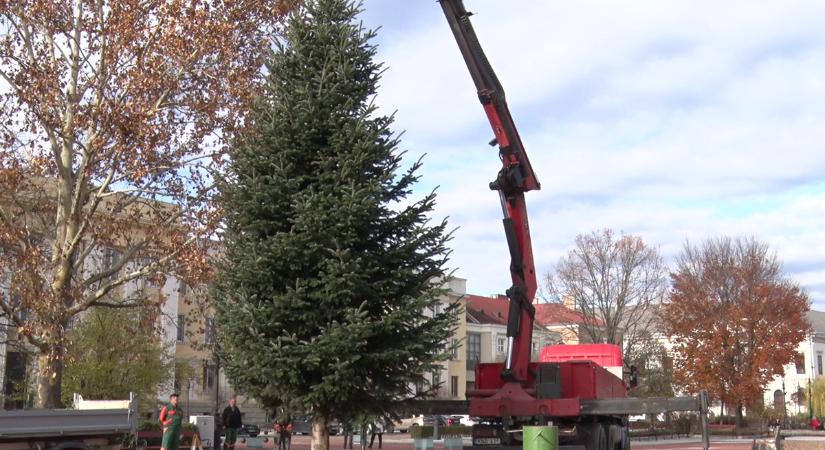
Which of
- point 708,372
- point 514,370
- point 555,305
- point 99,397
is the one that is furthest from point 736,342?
point 514,370

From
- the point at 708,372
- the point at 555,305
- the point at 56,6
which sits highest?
the point at 56,6

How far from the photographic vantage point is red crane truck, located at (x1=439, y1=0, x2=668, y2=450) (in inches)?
648

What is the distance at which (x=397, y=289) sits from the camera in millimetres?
14922

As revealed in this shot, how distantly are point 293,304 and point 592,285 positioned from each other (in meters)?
43.4

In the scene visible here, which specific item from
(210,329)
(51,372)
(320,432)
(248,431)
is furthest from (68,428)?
(248,431)

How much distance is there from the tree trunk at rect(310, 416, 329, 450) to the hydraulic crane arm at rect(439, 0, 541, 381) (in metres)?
3.70

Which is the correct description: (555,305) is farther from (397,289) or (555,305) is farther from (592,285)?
(397,289)

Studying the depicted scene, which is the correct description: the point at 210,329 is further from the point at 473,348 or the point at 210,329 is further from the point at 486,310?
the point at 486,310

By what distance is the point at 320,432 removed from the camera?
50.3 feet

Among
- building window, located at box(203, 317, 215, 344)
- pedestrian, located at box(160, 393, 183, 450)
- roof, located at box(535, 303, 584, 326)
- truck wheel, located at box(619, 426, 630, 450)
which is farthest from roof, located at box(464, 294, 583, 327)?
pedestrian, located at box(160, 393, 183, 450)

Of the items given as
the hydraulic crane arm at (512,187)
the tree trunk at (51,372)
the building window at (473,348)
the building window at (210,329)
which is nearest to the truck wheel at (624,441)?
the hydraulic crane arm at (512,187)

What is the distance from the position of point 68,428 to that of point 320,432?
4.62m

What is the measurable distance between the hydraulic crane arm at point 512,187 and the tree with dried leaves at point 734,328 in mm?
33936

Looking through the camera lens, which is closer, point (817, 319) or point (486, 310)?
point (486, 310)
